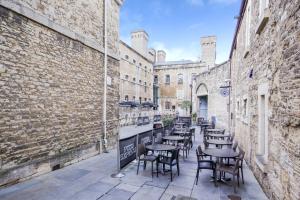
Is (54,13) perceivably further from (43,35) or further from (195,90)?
(195,90)

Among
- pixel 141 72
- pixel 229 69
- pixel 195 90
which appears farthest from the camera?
pixel 141 72

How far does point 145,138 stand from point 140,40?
28.2m

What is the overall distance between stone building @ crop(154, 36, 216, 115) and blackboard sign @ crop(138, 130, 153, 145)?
27.5 metres

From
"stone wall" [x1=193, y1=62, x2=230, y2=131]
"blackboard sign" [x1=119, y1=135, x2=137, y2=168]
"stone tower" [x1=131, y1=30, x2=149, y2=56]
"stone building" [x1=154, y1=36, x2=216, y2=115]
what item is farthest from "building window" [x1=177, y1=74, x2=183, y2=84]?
"blackboard sign" [x1=119, y1=135, x2=137, y2=168]

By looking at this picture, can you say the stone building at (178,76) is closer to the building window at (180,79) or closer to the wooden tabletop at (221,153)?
the building window at (180,79)

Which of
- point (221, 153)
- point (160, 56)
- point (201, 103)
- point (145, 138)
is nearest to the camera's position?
point (221, 153)

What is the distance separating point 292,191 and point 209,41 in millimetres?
35137

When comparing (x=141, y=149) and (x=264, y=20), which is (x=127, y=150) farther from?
(x=264, y=20)

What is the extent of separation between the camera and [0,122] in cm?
432

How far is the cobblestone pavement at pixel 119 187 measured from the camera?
13.7ft

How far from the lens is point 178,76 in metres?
37.1

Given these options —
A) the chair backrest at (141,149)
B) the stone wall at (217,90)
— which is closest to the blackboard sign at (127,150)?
the chair backrest at (141,149)

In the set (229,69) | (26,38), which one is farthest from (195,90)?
(26,38)

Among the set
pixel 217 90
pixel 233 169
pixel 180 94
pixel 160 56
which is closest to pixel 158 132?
pixel 233 169
